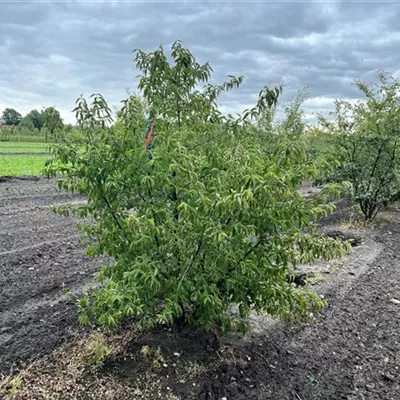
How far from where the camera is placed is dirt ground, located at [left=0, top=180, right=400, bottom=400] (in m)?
2.77

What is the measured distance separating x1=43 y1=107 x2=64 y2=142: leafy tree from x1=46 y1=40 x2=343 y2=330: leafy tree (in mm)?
125

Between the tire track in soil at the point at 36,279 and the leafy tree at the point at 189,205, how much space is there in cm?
85

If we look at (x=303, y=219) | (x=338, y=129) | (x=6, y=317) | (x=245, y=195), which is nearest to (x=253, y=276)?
(x=303, y=219)

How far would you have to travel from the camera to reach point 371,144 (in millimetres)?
7559

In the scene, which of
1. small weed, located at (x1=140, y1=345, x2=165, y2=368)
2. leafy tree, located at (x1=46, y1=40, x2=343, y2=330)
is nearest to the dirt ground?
small weed, located at (x1=140, y1=345, x2=165, y2=368)

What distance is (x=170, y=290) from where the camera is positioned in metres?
2.75

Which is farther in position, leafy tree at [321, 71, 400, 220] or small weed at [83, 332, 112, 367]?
leafy tree at [321, 71, 400, 220]

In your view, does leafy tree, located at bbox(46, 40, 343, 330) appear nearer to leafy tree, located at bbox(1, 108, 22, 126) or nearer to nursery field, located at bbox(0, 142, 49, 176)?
nursery field, located at bbox(0, 142, 49, 176)

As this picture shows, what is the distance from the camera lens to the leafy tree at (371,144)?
741cm

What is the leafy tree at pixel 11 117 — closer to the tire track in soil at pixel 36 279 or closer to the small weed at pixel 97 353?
the tire track in soil at pixel 36 279

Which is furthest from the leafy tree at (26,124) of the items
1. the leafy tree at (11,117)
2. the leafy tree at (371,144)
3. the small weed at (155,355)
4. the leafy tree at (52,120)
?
the small weed at (155,355)

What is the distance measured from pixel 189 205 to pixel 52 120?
110 cm

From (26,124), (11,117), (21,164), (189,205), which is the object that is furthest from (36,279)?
(11,117)

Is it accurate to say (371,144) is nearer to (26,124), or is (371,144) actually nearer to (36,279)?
(36,279)
